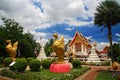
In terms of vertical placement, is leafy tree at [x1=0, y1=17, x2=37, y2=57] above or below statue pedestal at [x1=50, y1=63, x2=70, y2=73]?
above

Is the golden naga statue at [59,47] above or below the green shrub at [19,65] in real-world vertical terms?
above

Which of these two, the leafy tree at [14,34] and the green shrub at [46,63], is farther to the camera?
the leafy tree at [14,34]

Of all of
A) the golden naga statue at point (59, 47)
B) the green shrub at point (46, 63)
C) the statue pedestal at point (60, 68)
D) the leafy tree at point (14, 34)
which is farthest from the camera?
the leafy tree at point (14, 34)

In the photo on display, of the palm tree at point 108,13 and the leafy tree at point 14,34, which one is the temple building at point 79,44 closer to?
the leafy tree at point 14,34

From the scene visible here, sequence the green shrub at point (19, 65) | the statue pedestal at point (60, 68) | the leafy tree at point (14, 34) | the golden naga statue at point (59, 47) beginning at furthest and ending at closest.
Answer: the leafy tree at point (14, 34), the golden naga statue at point (59, 47), the statue pedestal at point (60, 68), the green shrub at point (19, 65)

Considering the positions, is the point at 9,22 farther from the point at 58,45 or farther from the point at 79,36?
the point at 58,45

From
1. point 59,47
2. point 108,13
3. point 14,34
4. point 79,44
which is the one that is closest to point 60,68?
point 59,47

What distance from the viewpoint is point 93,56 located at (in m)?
37.1

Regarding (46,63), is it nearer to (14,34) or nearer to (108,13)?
(108,13)

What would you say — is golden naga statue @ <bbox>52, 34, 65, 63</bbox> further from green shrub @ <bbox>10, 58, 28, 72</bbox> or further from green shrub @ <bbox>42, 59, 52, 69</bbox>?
green shrub @ <bbox>10, 58, 28, 72</bbox>

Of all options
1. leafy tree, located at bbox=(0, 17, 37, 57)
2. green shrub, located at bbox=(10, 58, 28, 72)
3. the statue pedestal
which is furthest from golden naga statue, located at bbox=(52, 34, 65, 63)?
leafy tree, located at bbox=(0, 17, 37, 57)

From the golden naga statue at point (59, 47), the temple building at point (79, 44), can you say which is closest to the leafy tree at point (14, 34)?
the temple building at point (79, 44)

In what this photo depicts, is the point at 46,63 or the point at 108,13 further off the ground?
the point at 108,13

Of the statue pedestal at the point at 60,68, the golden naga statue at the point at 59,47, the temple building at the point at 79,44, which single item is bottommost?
the statue pedestal at the point at 60,68
